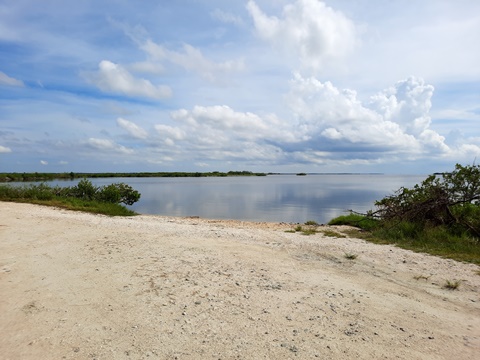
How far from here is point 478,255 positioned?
898 cm

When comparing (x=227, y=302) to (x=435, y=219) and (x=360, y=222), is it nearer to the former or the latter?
(x=435, y=219)

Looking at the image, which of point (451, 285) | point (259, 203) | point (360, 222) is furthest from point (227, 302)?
point (259, 203)

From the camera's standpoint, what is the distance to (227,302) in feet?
17.6

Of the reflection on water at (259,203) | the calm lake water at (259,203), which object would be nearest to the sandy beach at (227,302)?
the calm lake water at (259,203)

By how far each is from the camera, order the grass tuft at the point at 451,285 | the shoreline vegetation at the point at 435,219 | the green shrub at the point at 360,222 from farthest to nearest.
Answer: the green shrub at the point at 360,222 < the shoreline vegetation at the point at 435,219 < the grass tuft at the point at 451,285

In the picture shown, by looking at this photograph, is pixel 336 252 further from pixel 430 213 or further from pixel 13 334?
pixel 13 334

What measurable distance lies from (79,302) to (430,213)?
1142 centimetres

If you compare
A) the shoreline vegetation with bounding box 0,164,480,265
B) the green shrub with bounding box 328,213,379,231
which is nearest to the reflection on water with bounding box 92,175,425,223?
the green shrub with bounding box 328,213,379,231

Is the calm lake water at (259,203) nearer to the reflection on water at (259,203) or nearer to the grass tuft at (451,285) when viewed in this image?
the reflection on water at (259,203)

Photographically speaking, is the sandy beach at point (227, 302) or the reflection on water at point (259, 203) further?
the reflection on water at point (259, 203)

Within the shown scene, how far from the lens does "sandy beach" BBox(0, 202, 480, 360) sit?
410cm

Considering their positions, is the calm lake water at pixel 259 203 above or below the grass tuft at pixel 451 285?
below

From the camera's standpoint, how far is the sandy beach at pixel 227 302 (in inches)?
161

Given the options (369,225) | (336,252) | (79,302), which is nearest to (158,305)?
(79,302)
